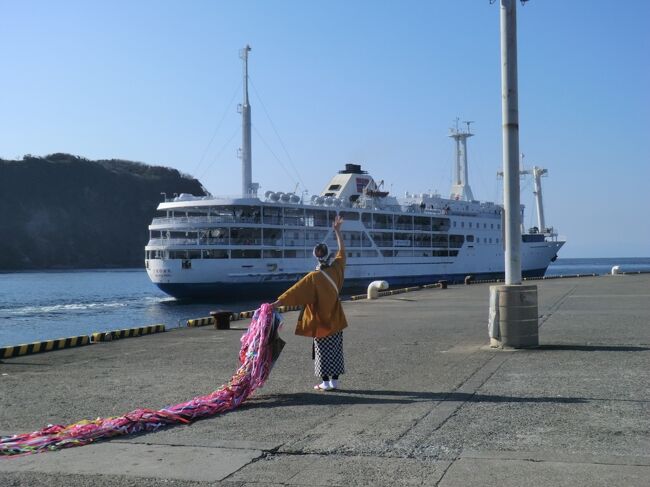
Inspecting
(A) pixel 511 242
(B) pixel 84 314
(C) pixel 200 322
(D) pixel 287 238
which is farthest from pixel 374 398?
(D) pixel 287 238

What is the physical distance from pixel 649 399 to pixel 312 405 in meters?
3.16

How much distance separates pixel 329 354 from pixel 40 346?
24.8 ft

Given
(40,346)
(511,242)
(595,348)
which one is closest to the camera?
(595,348)

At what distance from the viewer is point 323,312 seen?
7.29 m

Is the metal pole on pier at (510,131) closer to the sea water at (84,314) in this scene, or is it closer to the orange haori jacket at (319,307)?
the orange haori jacket at (319,307)

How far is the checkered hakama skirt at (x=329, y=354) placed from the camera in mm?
7461

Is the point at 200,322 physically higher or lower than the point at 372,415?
lower

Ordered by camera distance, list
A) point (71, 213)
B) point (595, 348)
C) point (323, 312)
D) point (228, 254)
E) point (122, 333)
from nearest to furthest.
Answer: point (323, 312) → point (595, 348) → point (122, 333) → point (228, 254) → point (71, 213)

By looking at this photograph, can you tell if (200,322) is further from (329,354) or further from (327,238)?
(327,238)

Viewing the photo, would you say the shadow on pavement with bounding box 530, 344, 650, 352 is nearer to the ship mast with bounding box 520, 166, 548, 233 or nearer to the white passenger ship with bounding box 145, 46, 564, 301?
the white passenger ship with bounding box 145, 46, 564, 301

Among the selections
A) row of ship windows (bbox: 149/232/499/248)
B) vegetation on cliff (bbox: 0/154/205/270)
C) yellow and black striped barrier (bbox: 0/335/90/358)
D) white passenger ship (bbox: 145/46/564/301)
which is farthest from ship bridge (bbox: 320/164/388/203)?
vegetation on cliff (bbox: 0/154/205/270)

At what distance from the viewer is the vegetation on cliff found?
126125 mm

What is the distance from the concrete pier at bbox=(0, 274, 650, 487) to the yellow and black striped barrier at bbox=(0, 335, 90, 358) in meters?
0.30

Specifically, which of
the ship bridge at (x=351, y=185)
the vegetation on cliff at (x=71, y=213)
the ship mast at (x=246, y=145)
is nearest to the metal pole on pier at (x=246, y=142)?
the ship mast at (x=246, y=145)
